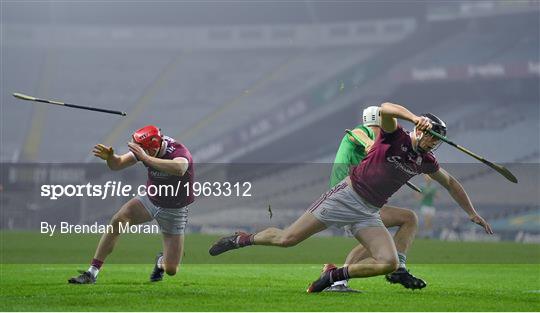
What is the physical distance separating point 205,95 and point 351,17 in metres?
7.53

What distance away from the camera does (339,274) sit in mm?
10828

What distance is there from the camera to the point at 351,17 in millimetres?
48656

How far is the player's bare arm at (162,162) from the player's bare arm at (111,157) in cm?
20

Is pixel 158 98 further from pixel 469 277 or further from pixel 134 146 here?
pixel 134 146

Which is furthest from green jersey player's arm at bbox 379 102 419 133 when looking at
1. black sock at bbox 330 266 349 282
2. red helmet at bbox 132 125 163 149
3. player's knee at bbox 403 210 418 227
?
red helmet at bbox 132 125 163 149

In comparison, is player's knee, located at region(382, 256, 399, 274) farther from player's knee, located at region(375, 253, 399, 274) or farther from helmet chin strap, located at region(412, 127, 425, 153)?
helmet chin strap, located at region(412, 127, 425, 153)

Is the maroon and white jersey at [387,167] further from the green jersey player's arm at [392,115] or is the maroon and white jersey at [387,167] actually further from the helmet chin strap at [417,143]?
the green jersey player's arm at [392,115]

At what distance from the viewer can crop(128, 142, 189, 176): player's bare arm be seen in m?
11.4

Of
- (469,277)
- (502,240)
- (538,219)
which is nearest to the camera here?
(469,277)

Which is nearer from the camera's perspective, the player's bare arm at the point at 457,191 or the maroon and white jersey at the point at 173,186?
the player's bare arm at the point at 457,191

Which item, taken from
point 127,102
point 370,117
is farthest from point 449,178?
point 127,102

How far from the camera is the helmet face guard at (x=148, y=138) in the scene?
1207 cm

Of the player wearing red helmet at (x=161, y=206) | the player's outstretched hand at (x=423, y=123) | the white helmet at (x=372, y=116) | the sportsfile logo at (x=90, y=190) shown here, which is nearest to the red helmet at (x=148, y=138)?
the player wearing red helmet at (x=161, y=206)

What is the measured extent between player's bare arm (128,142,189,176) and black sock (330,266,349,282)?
7.46ft
